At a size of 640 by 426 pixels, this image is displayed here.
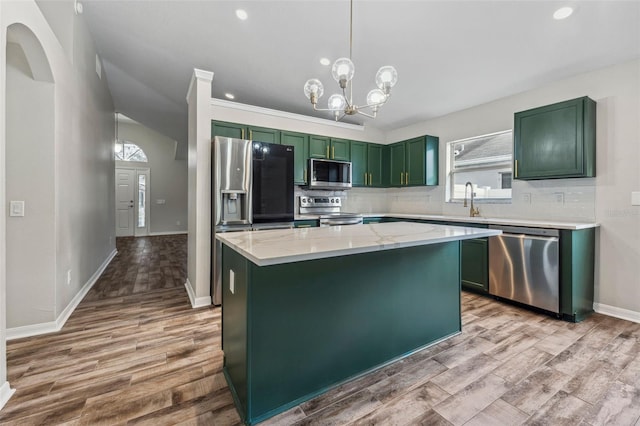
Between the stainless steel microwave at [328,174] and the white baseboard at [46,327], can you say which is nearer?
the white baseboard at [46,327]

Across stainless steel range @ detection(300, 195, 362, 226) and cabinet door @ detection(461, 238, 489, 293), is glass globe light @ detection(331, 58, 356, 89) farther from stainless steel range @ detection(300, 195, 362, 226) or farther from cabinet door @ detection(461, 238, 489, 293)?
cabinet door @ detection(461, 238, 489, 293)

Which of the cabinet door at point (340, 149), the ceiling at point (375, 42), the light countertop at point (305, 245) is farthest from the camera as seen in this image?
the cabinet door at point (340, 149)

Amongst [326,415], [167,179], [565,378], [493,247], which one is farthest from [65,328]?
[167,179]

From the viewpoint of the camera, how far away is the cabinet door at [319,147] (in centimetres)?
429

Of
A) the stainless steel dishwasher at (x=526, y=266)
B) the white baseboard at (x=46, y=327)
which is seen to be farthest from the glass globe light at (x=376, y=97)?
the white baseboard at (x=46, y=327)

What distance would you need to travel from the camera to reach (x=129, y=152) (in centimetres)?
845

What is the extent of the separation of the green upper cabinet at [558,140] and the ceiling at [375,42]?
444mm

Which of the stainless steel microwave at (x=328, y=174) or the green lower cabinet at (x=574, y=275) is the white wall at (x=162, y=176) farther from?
the green lower cabinet at (x=574, y=275)

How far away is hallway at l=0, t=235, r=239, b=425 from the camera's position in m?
1.48

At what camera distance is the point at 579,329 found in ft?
8.14

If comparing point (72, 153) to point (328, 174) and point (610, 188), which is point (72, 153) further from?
point (610, 188)

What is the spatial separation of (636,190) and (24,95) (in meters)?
5.39

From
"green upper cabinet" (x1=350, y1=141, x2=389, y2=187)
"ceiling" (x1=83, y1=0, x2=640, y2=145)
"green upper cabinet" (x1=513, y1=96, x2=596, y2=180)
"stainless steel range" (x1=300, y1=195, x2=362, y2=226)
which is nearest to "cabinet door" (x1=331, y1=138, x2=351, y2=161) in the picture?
"green upper cabinet" (x1=350, y1=141, x2=389, y2=187)

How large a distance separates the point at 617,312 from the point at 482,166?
2139 mm
